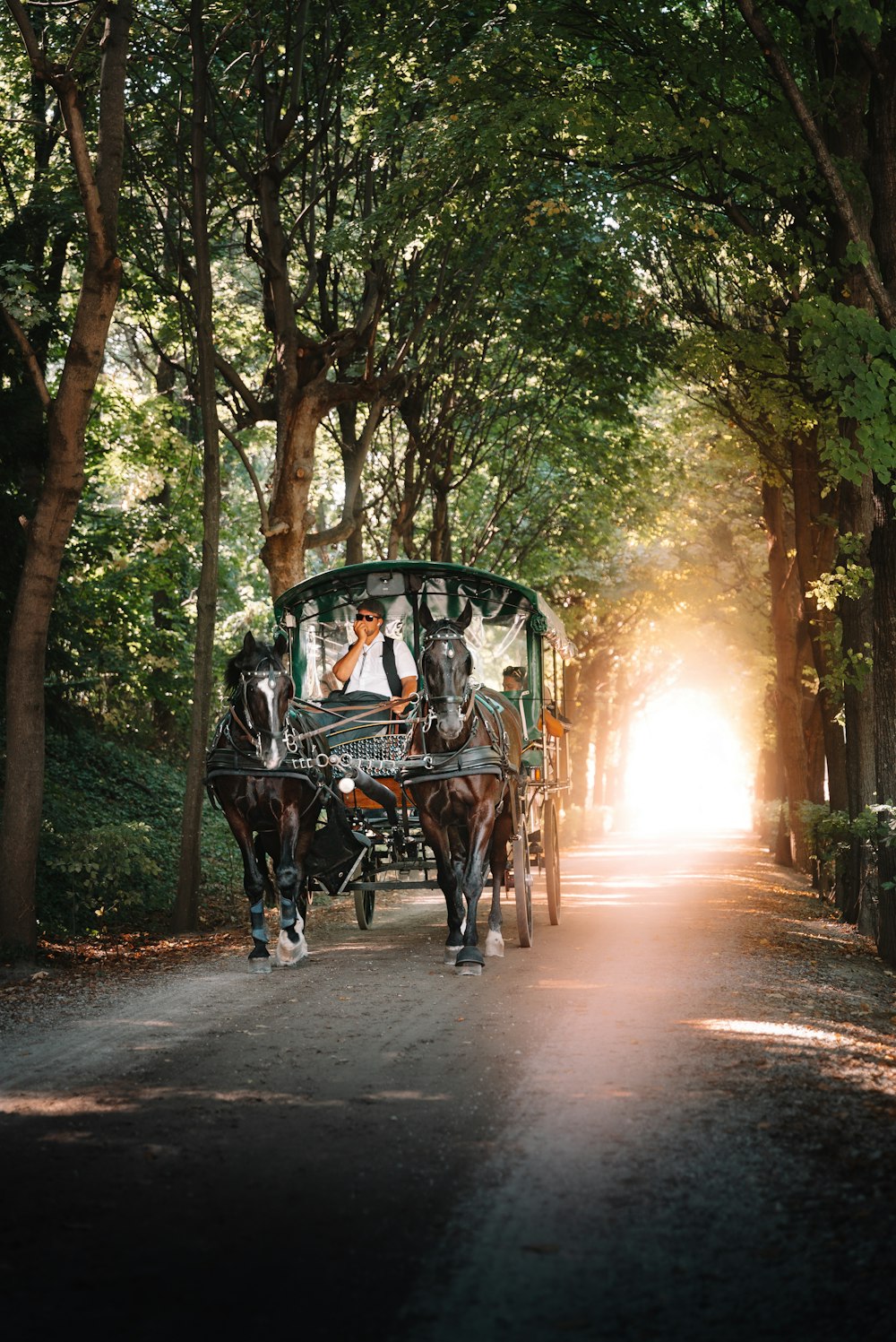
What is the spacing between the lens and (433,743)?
11.4 meters

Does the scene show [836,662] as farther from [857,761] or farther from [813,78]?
[813,78]

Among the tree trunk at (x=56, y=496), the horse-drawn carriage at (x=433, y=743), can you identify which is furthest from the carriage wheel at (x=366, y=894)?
the tree trunk at (x=56, y=496)

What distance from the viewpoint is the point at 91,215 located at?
12461 mm

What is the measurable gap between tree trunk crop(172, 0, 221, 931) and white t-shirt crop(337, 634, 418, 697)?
2.94m

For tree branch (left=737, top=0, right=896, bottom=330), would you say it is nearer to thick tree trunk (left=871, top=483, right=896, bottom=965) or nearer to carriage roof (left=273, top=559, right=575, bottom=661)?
thick tree trunk (left=871, top=483, right=896, bottom=965)

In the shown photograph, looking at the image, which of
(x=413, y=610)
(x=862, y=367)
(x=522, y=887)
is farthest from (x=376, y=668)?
(x=862, y=367)

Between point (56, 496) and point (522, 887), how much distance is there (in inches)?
222

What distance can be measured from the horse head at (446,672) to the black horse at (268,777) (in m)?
1.31

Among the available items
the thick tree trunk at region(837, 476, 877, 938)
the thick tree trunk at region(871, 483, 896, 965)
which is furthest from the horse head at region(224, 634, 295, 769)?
the thick tree trunk at region(837, 476, 877, 938)

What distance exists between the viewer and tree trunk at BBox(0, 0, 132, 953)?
12172 mm

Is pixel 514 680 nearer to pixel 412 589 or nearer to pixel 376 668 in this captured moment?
pixel 412 589

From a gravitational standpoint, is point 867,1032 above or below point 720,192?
below

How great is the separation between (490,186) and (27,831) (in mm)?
10334

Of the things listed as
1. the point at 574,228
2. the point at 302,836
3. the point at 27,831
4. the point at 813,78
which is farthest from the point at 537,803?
the point at 574,228
